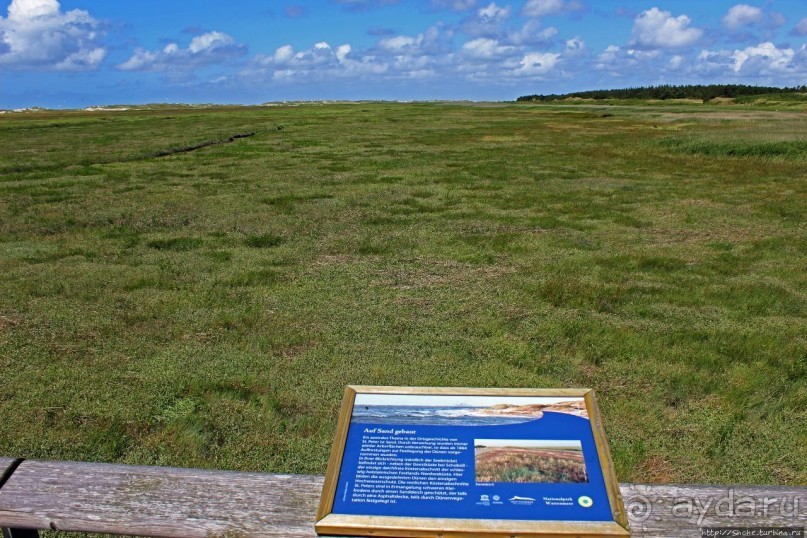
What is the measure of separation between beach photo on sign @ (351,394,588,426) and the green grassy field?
2.14 metres

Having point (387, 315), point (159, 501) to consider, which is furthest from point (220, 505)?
point (387, 315)

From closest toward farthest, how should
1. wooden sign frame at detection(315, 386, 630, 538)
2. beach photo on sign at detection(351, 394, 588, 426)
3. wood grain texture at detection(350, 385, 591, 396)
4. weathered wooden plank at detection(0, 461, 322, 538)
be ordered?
wooden sign frame at detection(315, 386, 630, 538)
weathered wooden plank at detection(0, 461, 322, 538)
beach photo on sign at detection(351, 394, 588, 426)
wood grain texture at detection(350, 385, 591, 396)

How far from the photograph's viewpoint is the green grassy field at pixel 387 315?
5.18 meters

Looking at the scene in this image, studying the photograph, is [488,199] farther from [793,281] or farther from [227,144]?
[227,144]

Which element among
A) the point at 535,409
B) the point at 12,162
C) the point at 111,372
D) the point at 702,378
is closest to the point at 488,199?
the point at 702,378

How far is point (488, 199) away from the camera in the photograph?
56.0ft

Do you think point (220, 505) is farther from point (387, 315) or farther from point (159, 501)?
point (387, 315)

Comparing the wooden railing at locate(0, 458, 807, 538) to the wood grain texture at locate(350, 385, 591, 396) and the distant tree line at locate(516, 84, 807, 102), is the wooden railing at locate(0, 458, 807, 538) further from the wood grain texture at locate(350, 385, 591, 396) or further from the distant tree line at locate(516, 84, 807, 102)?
the distant tree line at locate(516, 84, 807, 102)

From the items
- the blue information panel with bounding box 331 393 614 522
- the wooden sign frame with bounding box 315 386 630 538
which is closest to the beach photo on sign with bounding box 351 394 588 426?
the blue information panel with bounding box 331 393 614 522

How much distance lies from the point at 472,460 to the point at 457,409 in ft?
1.05

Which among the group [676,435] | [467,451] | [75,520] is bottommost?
[676,435]

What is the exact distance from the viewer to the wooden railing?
245 centimetres

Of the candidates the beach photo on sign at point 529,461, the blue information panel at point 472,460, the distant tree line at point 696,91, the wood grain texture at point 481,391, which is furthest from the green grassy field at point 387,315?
the distant tree line at point 696,91

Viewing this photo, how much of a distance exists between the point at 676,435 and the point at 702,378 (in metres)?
1.17
